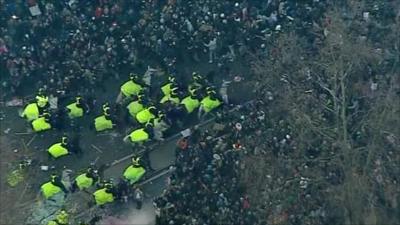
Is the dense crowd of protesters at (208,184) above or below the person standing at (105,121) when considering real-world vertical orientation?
below

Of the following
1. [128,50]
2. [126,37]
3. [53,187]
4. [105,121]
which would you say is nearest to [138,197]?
[53,187]

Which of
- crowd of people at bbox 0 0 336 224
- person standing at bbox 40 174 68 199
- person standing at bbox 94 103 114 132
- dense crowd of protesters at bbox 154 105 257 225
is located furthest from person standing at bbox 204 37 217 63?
person standing at bbox 40 174 68 199

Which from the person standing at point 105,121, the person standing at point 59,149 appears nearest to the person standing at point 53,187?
the person standing at point 59,149

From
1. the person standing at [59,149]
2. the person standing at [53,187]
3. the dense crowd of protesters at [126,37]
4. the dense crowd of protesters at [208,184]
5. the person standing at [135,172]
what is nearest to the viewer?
the dense crowd of protesters at [208,184]

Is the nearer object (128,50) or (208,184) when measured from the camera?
(208,184)

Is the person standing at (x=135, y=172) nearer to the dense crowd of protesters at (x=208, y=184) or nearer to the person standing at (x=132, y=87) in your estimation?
the dense crowd of protesters at (x=208, y=184)

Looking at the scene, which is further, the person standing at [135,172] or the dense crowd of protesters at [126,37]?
the dense crowd of protesters at [126,37]

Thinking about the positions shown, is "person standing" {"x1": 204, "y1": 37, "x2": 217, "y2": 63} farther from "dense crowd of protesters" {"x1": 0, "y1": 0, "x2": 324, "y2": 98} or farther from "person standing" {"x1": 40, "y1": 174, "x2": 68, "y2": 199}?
"person standing" {"x1": 40, "y1": 174, "x2": 68, "y2": 199}

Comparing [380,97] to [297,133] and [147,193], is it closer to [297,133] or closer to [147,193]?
[297,133]

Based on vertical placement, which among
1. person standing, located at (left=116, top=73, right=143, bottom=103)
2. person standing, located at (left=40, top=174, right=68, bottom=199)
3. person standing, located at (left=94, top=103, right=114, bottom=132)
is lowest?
person standing, located at (left=40, top=174, right=68, bottom=199)

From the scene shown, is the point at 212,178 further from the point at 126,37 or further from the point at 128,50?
the point at 126,37

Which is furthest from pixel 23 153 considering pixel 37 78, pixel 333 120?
pixel 333 120
